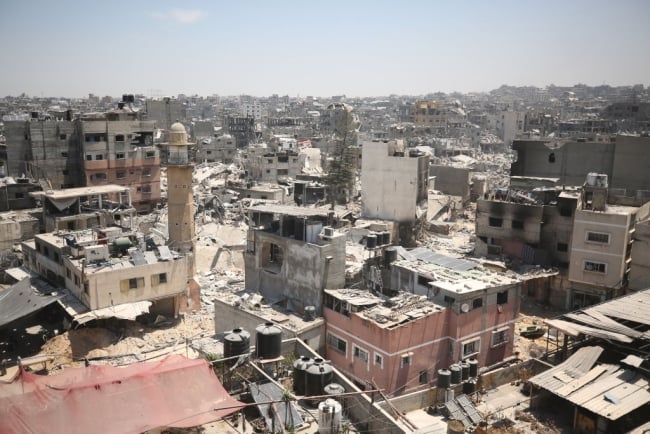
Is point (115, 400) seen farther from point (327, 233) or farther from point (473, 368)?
point (473, 368)

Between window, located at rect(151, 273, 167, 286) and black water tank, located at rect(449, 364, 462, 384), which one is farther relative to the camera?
window, located at rect(151, 273, 167, 286)

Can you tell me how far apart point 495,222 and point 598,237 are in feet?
22.8

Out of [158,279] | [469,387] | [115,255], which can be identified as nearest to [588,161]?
[469,387]

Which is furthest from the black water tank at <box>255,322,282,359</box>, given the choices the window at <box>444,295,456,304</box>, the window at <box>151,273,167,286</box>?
the window at <box>151,273,167,286</box>

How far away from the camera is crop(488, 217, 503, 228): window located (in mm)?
34188

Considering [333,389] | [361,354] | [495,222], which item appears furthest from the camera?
[495,222]

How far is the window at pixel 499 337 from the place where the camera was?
73.4 ft

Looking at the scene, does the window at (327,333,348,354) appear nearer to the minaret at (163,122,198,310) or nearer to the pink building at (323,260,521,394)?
the pink building at (323,260,521,394)

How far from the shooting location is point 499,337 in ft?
74.3

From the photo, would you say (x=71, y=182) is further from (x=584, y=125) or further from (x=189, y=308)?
(x=584, y=125)

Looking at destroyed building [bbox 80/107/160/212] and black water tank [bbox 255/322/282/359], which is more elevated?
destroyed building [bbox 80/107/160/212]

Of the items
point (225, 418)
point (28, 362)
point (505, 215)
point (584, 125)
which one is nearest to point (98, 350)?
point (28, 362)

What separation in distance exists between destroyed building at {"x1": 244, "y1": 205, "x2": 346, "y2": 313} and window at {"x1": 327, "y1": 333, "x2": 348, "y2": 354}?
49.7 inches

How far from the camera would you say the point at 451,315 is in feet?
68.1
